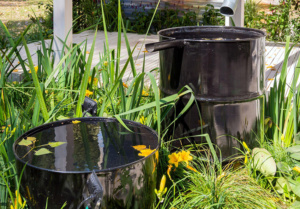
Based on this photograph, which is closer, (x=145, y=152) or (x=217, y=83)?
(x=145, y=152)

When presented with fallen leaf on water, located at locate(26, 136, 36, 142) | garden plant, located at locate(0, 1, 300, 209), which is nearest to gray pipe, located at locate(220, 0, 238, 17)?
garden plant, located at locate(0, 1, 300, 209)

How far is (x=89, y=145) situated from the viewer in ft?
5.19

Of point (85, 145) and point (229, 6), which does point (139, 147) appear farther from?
point (229, 6)

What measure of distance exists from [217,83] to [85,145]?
2.22ft

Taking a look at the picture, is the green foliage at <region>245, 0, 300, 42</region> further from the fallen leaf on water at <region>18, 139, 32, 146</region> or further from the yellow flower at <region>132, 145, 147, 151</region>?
the fallen leaf on water at <region>18, 139, 32, 146</region>

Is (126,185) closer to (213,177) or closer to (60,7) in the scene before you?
(213,177)

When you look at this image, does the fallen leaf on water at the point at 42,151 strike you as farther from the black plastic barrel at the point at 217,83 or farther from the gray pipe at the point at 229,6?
the gray pipe at the point at 229,6

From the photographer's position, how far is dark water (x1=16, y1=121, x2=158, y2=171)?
1.44 meters

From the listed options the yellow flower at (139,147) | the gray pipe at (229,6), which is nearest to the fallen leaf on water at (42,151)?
the yellow flower at (139,147)

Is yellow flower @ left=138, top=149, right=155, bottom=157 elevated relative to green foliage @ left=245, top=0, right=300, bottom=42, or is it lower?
lower

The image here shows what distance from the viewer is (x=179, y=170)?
198cm

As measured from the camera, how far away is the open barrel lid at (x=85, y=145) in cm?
143

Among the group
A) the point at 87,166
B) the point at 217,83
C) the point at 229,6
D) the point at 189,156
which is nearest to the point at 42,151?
the point at 87,166

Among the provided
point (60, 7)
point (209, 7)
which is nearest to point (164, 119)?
point (60, 7)
